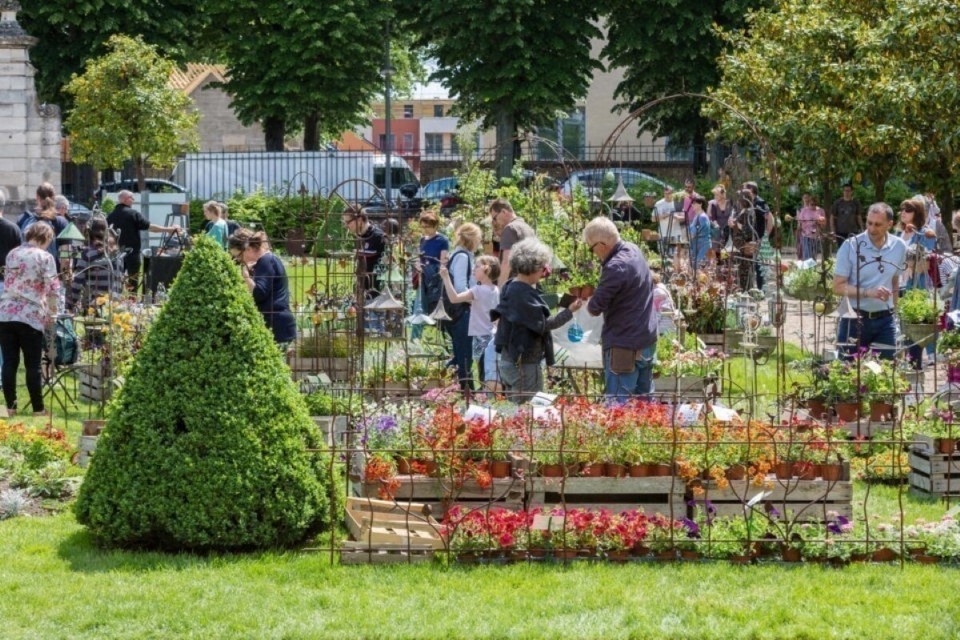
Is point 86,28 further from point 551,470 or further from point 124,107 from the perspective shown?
point 551,470

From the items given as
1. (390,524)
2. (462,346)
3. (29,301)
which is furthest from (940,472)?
(29,301)

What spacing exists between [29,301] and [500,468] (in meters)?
5.30

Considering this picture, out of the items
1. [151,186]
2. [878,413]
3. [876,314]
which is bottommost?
[878,413]

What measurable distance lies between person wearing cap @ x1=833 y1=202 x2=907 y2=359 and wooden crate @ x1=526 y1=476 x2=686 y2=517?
3289mm

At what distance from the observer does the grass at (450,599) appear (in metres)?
6.34

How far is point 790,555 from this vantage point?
7324 millimetres

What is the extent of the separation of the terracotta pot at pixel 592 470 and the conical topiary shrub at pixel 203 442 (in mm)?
1323

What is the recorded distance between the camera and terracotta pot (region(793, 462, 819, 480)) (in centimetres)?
786

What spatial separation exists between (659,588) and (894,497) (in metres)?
2.53

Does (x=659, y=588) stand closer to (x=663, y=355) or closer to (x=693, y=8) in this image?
(x=663, y=355)

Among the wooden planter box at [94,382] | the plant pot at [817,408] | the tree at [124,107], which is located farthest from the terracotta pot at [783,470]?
the tree at [124,107]

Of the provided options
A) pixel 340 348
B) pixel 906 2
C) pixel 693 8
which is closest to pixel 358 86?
pixel 693 8

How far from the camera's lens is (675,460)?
25.6 feet

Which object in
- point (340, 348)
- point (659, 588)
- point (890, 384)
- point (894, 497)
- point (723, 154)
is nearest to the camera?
point (659, 588)
